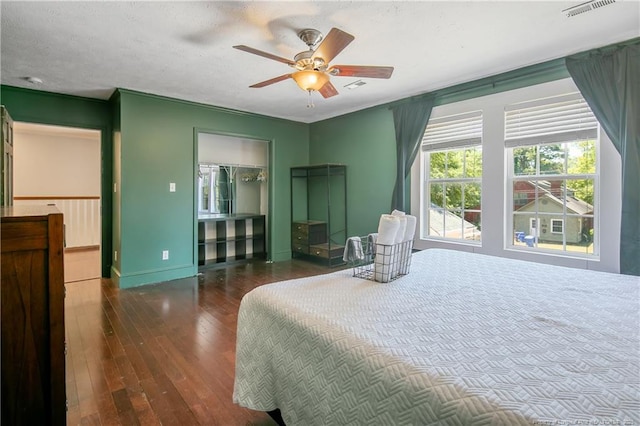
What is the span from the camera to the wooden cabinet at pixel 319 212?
519cm

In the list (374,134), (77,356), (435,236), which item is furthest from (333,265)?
(77,356)

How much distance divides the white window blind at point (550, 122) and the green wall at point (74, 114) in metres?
5.06

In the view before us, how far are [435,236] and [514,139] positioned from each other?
1.43 m

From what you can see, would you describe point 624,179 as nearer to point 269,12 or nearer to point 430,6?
point 430,6

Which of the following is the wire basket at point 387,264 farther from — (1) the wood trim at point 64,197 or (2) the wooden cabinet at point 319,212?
(1) the wood trim at point 64,197

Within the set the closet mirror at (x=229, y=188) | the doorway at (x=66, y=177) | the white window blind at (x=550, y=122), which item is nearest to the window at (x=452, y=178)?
the white window blind at (x=550, y=122)

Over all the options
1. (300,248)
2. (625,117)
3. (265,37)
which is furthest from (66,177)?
(625,117)

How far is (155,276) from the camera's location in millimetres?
4242

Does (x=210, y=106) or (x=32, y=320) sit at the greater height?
(x=210, y=106)

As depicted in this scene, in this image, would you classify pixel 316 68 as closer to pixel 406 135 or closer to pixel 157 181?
pixel 406 135

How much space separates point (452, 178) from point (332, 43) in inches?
96.6

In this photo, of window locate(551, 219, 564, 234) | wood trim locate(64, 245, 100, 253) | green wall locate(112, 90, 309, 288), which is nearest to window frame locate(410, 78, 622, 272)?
window locate(551, 219, 564, 234)

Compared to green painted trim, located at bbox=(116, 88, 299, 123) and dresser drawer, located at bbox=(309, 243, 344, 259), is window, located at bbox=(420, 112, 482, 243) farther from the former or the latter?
green painted trim, located at bbox=(116, 88, 299, 123)

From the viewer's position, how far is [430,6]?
7.22 ft
